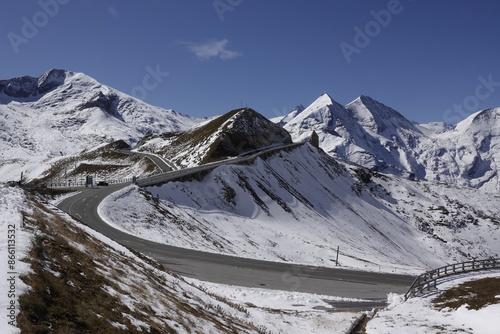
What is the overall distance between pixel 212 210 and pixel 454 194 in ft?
527

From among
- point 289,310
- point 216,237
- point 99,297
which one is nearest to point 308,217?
point 216,237

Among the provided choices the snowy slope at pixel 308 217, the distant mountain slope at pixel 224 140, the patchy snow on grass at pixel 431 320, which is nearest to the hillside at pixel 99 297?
the patchy snow on grass at pixel 431 320

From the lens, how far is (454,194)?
176375 mm

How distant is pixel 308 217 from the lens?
72.9 meters

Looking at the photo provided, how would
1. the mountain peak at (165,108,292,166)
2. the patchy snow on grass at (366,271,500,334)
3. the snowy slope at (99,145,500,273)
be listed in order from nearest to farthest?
the patchy snow on grass at (366,271,500,334) < the snowy slope at (99,145,500,273) < the mountain peak at (165,108,292,166)

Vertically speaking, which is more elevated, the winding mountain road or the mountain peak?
the mountain peak

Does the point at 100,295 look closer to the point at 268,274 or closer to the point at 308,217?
the point at 268,274

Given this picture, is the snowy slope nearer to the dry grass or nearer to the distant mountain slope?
the distant mountain slope

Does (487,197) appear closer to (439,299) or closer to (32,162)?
(439,299)

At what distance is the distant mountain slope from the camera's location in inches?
3762

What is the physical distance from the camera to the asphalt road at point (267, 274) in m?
26.5

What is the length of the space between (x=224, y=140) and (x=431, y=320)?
81.7m

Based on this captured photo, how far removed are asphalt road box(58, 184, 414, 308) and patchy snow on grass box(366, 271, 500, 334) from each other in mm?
2567

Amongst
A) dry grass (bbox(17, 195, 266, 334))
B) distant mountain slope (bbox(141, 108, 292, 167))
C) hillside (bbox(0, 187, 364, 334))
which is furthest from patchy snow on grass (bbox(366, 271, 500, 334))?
distant mountain slope (bbox(141, 108, 292, 167))
